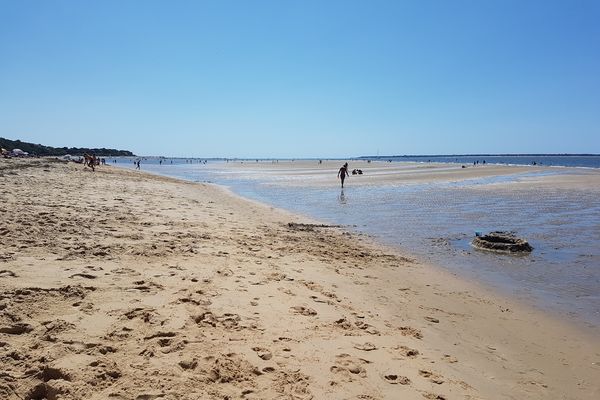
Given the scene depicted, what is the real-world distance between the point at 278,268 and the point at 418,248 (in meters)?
4.77

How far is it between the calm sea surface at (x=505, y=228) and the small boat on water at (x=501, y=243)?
265 millimetres

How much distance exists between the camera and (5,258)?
618 cm

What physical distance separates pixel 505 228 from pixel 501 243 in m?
3.63

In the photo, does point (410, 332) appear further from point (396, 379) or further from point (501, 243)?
point (501, 243)

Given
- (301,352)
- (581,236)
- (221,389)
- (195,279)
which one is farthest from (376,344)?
(581,236)

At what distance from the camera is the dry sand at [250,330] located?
3543mm

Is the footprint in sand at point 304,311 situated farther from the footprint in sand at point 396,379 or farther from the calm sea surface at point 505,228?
the calm sea surface at point 505,228

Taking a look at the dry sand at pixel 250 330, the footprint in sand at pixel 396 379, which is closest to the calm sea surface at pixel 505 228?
the dry sand at pixel 250 330

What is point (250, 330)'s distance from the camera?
4660mm

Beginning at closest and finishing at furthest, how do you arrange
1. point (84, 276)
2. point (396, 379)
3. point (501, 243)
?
point (396, 379)
point (84, 276)
point (501, 243)

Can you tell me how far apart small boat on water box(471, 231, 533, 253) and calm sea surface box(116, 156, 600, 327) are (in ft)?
0.87

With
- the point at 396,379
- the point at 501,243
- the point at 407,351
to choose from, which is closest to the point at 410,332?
the point at 407,351

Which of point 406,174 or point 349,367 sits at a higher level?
point 406,174

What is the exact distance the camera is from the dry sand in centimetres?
354
